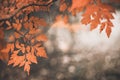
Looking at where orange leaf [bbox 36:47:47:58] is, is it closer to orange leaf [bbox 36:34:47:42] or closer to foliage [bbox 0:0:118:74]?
foliage [bbox 0:0:118:74]

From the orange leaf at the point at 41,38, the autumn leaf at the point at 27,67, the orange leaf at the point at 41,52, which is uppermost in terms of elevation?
the orange leaf at the point at 41,38

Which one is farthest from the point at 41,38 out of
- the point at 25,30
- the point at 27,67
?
the point at 27,67

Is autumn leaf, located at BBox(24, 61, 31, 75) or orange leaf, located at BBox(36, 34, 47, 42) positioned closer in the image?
autumn leaf, located at BBox(24, 61, 31, 75)

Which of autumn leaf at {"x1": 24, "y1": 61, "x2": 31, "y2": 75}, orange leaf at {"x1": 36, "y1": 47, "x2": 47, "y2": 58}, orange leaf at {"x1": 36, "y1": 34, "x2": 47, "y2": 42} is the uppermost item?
orange leaf at {"x1": 36, "y1": 34, "x2": 47, "y2": 42}

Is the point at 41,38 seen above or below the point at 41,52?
above

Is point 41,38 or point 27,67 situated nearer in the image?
point 27,67

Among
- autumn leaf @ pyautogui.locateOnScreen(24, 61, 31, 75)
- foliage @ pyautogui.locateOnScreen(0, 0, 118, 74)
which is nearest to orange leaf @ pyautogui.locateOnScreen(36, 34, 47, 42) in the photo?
foliage @ pyautogui.locateOnScreen(0, 0, 118, 74)

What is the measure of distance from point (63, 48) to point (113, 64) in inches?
16.4

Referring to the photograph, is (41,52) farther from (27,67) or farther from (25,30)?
(25,30)

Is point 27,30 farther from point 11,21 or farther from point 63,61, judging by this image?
point 63,61

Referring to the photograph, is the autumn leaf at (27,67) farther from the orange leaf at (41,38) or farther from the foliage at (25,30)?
the orange leaf at (41,38)

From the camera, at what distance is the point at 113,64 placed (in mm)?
1738

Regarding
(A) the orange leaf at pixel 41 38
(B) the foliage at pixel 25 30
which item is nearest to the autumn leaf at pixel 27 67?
(B) the foliage at pixel 25 30

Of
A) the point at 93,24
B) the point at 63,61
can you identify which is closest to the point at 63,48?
the point at 63,61
